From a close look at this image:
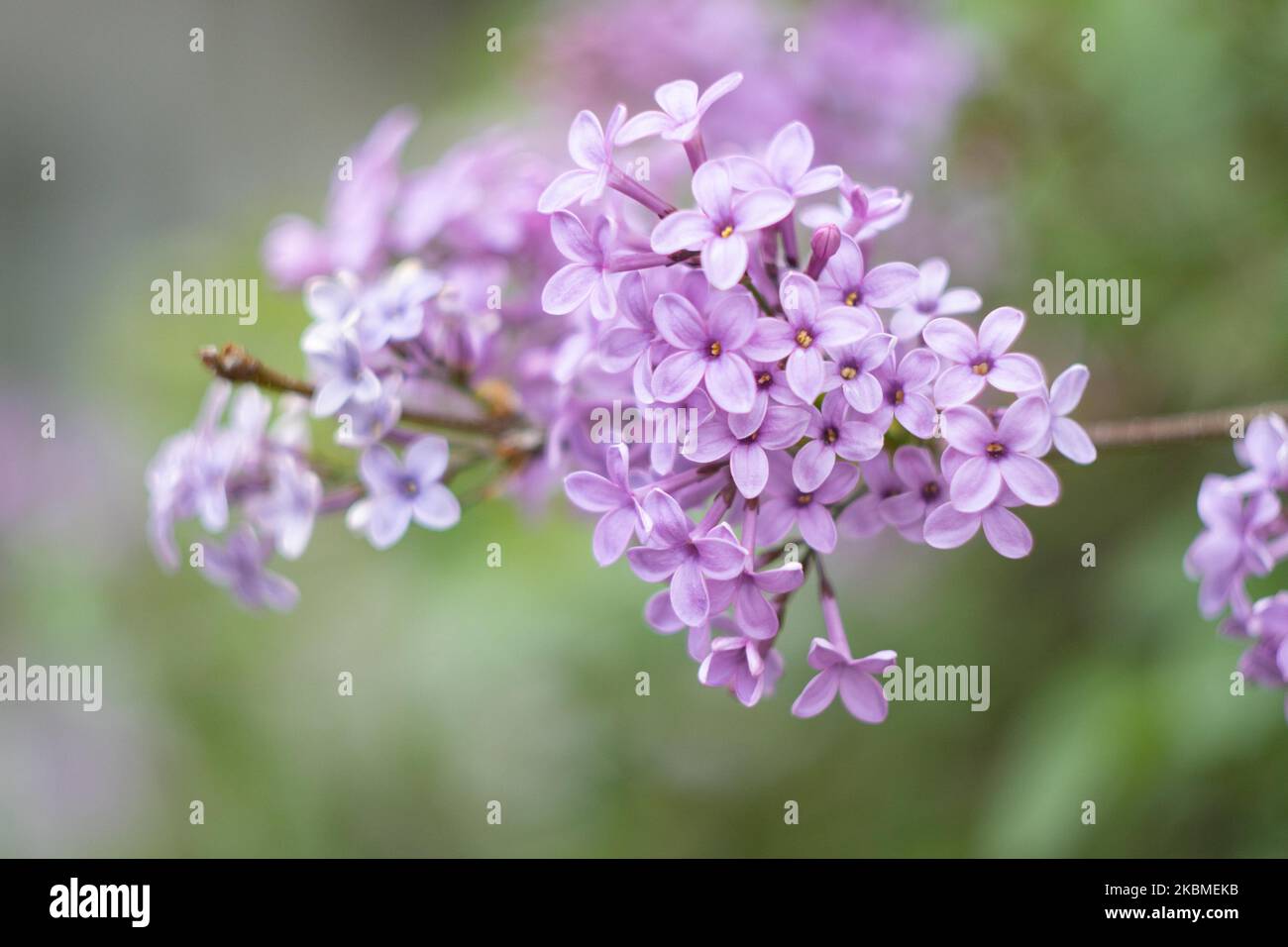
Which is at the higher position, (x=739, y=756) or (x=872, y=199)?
(x=872, y=199)

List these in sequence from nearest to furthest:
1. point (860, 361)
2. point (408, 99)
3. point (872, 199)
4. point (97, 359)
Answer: point (860, 361) < point (872, 199) < point (97, 359) < point (408, 99)

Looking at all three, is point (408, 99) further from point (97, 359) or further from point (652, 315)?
point (652, 315)

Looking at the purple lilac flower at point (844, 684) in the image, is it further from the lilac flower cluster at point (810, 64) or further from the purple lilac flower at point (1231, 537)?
the lilac flower cluster at point (810, 64)

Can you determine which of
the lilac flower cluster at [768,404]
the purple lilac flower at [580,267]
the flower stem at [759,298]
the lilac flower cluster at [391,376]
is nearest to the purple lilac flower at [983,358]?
the lilac flower cluster at [768,404]

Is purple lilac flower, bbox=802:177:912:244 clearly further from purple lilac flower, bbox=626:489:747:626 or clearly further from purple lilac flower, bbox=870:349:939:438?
purple lilac flower, bbox=626:489:747:626

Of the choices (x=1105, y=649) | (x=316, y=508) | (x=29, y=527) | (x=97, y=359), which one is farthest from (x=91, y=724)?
(x=1105, y=649)

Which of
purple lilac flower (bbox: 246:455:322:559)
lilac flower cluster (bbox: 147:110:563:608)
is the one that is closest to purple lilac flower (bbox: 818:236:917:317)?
lilac flower cluster (bbox: 147:110:563:608)
